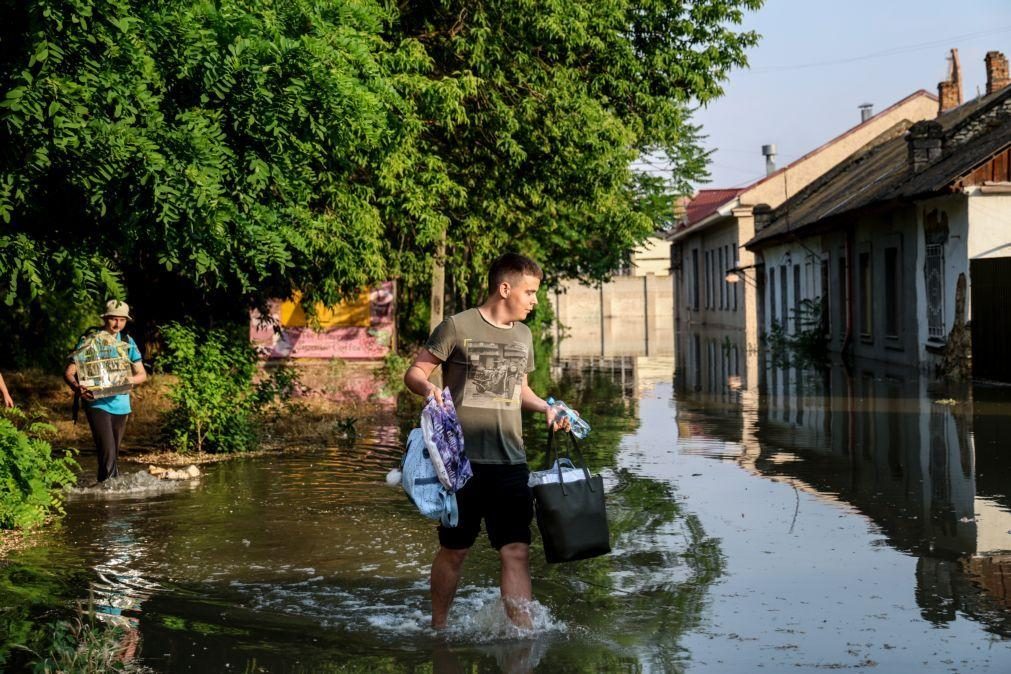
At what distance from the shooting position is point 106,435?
33.7ft

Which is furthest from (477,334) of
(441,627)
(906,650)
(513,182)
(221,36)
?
(513,182)

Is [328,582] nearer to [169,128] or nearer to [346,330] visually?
[169,128]

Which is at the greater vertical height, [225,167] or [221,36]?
[221,36]

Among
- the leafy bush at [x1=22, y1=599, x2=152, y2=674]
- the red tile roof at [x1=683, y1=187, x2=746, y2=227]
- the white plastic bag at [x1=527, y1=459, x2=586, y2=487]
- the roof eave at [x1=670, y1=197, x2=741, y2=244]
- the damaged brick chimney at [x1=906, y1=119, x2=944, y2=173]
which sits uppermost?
the red tile roof at [x1=683, y1=187, x2=746, y2=227]

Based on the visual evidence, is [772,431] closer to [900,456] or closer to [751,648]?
[900,456]

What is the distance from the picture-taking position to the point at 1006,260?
19.4 metres

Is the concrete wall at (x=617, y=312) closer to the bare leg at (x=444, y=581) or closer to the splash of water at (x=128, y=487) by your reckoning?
the splash of water at (x=128, y=487)

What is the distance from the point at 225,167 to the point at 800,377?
15.1m

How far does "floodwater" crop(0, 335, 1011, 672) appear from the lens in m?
5.53

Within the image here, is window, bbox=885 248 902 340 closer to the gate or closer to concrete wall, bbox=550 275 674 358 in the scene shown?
the gate

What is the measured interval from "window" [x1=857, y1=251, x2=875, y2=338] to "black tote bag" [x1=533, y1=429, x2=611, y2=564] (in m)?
23.4

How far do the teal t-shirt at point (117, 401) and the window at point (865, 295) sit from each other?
20.5 metres

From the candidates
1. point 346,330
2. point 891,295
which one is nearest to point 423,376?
point 891,295

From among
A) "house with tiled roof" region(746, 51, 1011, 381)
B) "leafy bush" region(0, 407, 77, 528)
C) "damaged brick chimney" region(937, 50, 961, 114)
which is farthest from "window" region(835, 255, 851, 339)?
"leafy bush" region(0, 407, 77, 528)
